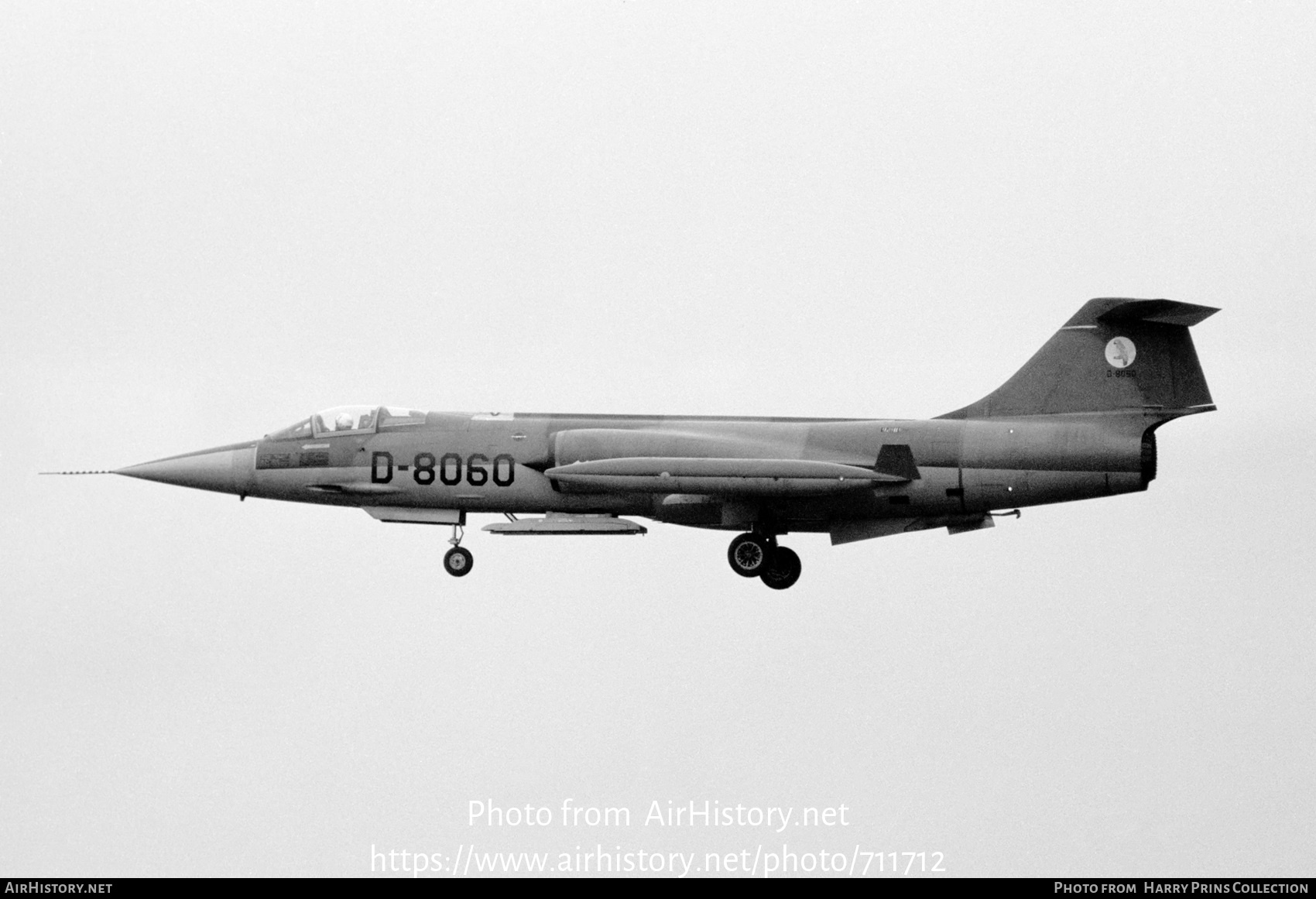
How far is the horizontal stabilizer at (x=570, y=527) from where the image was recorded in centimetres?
3431

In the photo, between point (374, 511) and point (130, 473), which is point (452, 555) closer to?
point (374, 511)

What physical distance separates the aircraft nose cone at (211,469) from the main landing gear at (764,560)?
24.5 feet

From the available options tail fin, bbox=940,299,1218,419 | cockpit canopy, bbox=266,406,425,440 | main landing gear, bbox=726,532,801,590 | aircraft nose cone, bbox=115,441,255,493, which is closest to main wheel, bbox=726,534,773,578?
main landing gear, bbox=726,532,801,590

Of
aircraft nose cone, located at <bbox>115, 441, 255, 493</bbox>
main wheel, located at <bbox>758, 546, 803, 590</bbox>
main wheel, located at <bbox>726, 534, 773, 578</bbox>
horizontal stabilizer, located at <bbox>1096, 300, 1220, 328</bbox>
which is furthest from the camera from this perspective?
aircraft nose cone, located at <bbox>115, 441, 255, 493</bbox>

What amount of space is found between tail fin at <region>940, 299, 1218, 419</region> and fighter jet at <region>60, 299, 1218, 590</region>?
22 mm

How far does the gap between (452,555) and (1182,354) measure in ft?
35.6

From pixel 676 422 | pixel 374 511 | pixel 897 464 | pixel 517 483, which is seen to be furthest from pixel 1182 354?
pixel 374 511

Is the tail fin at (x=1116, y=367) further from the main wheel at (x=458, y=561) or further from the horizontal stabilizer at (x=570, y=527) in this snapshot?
the main wheel at (x=458, y=561)

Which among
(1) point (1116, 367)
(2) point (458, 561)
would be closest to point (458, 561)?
(2) point (458, 561)

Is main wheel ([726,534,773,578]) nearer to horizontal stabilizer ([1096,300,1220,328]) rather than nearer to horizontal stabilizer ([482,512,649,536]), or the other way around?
horizontal stabilizer ([482,512,649,536])

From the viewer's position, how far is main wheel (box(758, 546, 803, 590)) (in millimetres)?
34500

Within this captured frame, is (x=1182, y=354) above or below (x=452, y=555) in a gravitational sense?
above

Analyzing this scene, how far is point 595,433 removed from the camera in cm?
3434

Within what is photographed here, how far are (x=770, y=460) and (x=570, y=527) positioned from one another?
3190 millimetres
